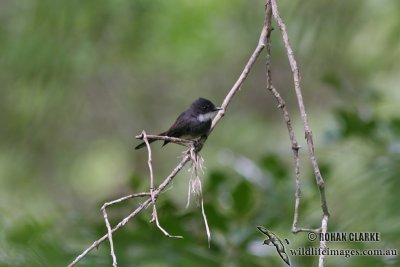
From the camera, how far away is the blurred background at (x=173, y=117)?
3.18m

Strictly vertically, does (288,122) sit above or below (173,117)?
below

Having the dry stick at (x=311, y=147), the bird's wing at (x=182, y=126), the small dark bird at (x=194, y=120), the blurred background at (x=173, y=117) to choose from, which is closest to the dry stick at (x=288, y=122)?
the dry stick at (x=311, y=147)

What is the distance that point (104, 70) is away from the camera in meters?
9.20

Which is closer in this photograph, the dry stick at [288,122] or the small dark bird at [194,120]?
the dry stick at [288,122]

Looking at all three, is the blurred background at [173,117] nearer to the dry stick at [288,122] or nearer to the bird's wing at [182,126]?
the bird's wing at [182,126]

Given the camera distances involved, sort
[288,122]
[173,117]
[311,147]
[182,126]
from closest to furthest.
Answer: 1. [311,147]
2. [288,122]
3. [182,126]
4. [173,117]

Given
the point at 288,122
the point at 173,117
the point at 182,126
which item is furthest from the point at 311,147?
the point at 173,117

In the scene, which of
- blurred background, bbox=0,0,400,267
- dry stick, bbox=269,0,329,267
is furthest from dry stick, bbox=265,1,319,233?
blurred background, bbox=0,0,400,267

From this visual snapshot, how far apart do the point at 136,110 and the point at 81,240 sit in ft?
20.6

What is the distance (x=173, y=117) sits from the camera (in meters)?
10.2

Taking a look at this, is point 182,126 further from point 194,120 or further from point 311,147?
point 311,147

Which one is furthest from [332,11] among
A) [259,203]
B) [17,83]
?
[17,83]

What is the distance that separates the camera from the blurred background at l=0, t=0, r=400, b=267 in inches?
125

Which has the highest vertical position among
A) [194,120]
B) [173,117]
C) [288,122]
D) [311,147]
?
[173,117]
